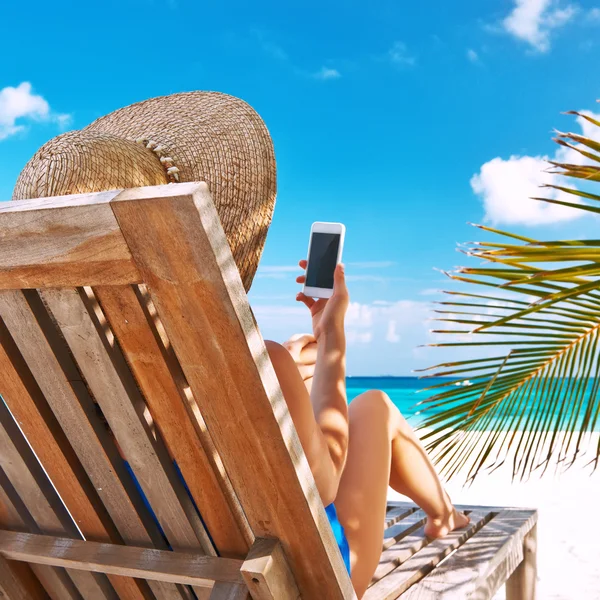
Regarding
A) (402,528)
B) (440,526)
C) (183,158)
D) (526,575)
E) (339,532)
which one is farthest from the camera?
(526,575)

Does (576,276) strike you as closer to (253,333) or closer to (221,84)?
(253,333)

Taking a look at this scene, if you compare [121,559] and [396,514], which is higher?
[396,514]

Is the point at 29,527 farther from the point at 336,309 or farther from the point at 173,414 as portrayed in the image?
the point at 336,309

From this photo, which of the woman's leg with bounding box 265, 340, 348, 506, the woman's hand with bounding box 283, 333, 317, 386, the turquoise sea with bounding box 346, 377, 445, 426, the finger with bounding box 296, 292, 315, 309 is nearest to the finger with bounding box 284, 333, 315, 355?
the woman's hand with bounding box 283, 333, 317, 386

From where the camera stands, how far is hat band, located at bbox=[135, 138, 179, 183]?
1751 millimetres

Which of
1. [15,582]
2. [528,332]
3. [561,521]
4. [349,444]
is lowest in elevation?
[15,582]

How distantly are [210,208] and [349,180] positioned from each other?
3884 cm

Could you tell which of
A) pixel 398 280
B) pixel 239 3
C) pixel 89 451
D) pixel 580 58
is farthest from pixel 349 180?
pixel 89 451

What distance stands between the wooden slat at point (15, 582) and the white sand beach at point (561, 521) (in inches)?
75.5

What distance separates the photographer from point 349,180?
1533 inches

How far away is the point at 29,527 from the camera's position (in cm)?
121

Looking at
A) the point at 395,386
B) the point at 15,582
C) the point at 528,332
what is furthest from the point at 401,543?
the point at 395,386

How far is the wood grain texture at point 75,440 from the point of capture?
0.96 m

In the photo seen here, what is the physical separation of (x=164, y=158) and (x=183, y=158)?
7cm
